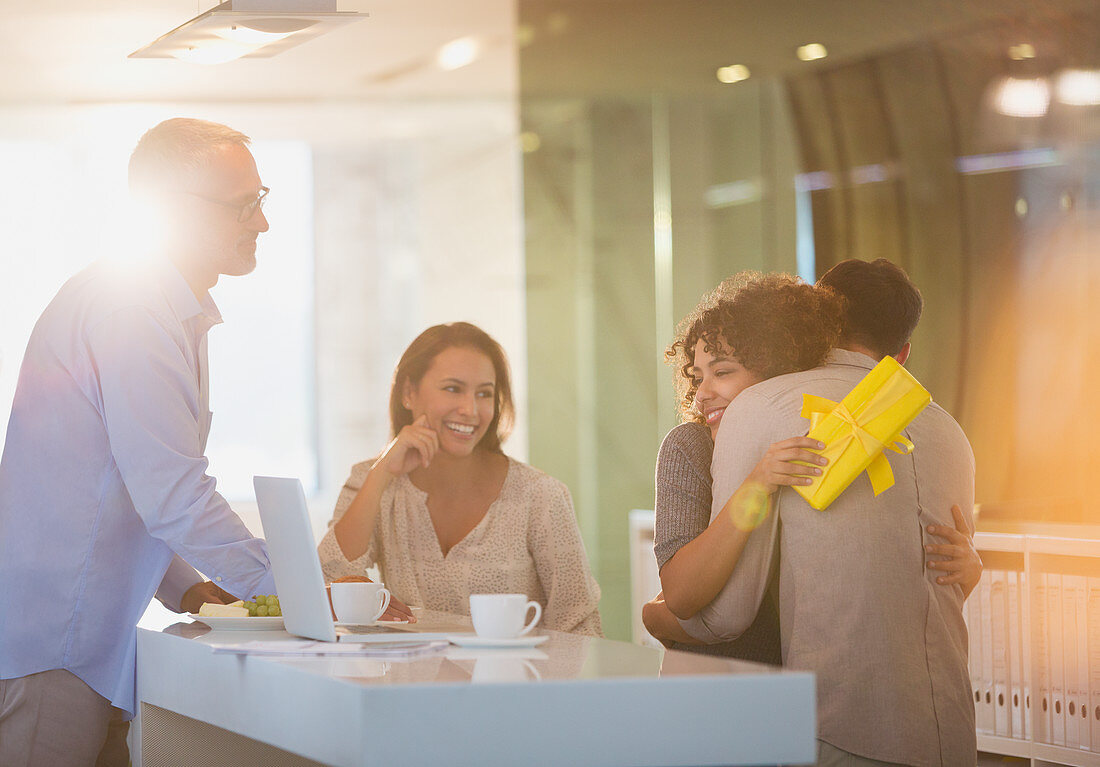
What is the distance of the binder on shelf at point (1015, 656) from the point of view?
364cm

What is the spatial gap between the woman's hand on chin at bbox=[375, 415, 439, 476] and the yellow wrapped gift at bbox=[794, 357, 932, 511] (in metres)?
1.40

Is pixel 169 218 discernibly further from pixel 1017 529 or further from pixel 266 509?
pixel 1017 529

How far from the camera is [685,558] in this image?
81.9 inches

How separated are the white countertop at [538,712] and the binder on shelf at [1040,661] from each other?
7.47ft

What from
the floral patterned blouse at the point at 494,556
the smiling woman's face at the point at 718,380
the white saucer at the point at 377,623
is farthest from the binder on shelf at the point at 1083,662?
the white saucer at the point at 377,623

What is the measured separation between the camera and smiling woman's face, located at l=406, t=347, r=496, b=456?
10.7 ft

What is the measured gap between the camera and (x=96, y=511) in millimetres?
2184

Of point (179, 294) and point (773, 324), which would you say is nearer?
point (773, 324)

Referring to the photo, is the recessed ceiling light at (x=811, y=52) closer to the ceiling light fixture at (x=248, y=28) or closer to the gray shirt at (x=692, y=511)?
the ceiling light fixture at (x=248, y=28)

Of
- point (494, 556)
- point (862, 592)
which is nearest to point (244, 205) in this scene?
point (494, 556)

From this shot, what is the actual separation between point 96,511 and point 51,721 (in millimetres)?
359

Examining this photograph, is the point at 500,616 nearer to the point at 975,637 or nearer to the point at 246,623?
the point at 246,623

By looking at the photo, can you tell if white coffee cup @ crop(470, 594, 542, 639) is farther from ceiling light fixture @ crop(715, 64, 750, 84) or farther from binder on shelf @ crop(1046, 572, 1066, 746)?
ceiling light fixture @ crop(715, 64, 750, 84)

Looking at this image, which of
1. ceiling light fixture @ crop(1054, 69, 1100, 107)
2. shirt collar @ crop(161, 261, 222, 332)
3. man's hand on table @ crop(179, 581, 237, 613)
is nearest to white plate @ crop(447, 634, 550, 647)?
man's hand on table @ crop(179, 581, 237, 613)
